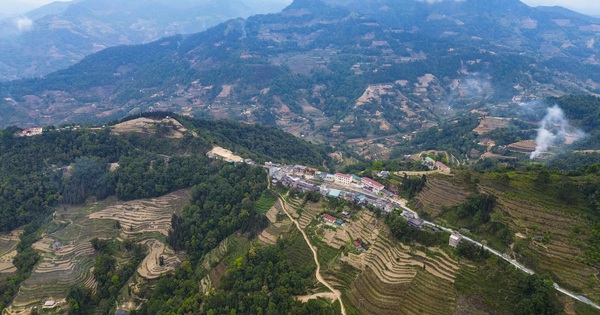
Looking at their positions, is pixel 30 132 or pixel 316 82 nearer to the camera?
pixel 30 132

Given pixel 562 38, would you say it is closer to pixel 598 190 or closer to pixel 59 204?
pixel 598 190

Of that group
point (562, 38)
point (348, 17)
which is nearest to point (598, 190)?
point (348, 17)

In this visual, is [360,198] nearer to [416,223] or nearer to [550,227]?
[416,223]

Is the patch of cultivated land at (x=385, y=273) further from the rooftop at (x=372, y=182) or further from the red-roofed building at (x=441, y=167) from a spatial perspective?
the red-roofed building at (x=441, y=167)

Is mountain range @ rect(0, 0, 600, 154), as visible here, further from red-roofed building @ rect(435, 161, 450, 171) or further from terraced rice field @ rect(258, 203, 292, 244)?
terraced rice field @ rect(258, 203, 292, 244)

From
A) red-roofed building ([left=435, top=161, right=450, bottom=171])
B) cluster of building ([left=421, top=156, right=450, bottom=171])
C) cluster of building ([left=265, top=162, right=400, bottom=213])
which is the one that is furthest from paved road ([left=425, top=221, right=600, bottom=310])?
cluster of building ([left=421, top=156, right=450, bottom=171])

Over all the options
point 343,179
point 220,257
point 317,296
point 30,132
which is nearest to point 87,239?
point 220,257
